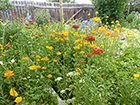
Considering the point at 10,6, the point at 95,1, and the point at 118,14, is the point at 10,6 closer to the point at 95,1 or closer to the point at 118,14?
the point at 95,1

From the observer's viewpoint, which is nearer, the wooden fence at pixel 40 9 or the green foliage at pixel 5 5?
the green foliage at pixel 5 5

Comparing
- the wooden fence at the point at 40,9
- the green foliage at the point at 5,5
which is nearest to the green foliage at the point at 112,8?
the wooden fence at the point at 40,9

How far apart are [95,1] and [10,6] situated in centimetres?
493

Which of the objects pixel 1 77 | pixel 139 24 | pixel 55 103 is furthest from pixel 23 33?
pixel 139 24

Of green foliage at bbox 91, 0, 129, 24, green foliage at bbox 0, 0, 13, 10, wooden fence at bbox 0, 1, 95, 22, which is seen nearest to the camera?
green foliage at bbox 0, 0, 13, 10

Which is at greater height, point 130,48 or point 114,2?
point 114,2

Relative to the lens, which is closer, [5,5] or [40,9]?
[5,5]

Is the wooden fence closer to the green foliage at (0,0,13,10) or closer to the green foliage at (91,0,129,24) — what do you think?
the green foliage at (0,0,13,10)

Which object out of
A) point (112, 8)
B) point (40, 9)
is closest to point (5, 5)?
point (40, 9)

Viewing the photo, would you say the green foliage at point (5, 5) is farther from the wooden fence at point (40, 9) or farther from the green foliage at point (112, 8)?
the green foliage at point (112, 8)

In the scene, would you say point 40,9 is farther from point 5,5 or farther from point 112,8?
point 112,8

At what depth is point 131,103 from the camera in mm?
1490

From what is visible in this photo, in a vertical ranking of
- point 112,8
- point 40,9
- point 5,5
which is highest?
point 5,5

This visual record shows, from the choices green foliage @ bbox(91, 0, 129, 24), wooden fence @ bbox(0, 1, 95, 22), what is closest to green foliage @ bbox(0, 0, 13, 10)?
wooden fence @ bbox(0, 1, 95, 22)
